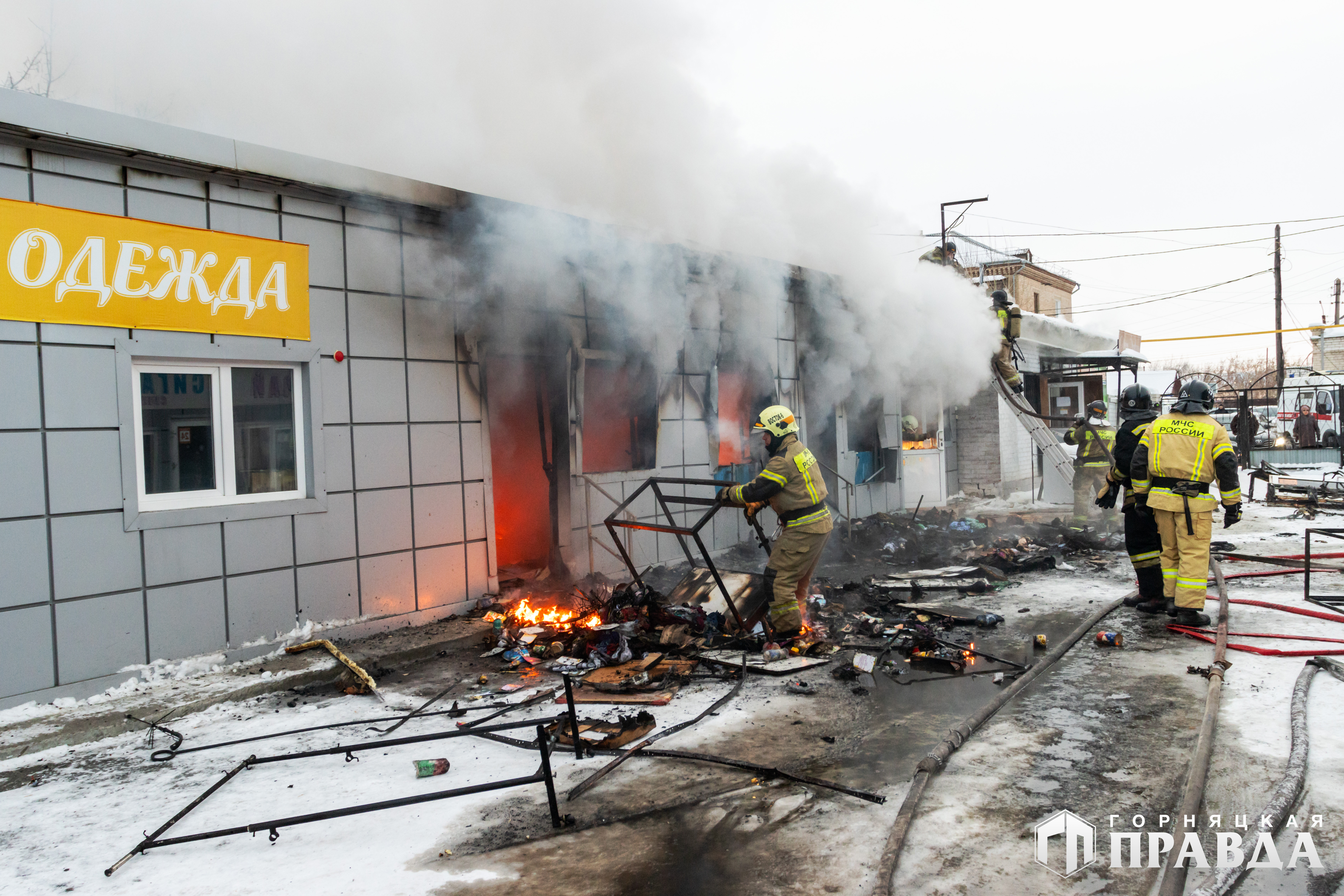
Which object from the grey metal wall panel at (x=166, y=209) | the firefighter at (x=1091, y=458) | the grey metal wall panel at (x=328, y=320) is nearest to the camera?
the grey metal wall panel at (x=166, y=209)

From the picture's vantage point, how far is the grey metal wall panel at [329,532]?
18.7 ft

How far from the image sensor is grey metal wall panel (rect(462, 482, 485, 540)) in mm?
6816

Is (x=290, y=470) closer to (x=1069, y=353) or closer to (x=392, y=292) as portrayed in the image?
(x=392, y=292)

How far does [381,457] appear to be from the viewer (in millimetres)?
6203

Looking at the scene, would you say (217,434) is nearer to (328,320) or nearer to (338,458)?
(338,458)

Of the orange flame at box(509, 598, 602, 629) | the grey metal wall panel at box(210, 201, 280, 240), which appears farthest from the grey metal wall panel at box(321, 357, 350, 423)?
the orange flame at box(509, 598, 602, 629)

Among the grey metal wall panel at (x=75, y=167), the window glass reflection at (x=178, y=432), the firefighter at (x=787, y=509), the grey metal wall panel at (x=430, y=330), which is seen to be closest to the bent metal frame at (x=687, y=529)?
the firefighter at (x=787, y=509)

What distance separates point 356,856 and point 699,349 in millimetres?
7059

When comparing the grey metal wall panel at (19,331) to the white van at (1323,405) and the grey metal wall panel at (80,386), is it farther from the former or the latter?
the white van at (1323,405)

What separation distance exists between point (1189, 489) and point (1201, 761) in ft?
10.7

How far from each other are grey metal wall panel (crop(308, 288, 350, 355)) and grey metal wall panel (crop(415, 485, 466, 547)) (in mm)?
1314

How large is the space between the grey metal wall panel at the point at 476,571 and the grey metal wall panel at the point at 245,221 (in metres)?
2.76

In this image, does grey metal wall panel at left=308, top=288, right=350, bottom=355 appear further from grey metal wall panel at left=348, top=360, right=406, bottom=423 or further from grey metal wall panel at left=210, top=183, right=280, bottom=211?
grey metal wall panel at left=210, top=183, right=280, bottom=211

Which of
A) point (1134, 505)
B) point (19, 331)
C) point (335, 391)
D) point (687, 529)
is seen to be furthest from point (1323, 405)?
point (19, 331)
